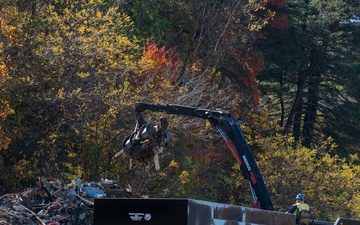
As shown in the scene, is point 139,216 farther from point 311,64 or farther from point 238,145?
point 311,64

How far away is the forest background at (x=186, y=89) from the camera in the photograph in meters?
26.6

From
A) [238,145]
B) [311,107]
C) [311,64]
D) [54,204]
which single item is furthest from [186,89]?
[311,107]

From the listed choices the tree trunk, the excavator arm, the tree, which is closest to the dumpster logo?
the excavator arm

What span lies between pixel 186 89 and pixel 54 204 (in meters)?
10.9

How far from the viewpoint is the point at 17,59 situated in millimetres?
25875

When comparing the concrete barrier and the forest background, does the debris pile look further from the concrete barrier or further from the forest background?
the concrete barrier

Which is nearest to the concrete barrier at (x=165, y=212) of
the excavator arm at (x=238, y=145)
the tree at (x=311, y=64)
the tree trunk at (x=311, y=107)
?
→ the excavator arm at (x=238, y=145)

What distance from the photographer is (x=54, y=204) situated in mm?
20203

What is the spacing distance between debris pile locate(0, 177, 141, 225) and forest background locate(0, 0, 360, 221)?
4012 mm

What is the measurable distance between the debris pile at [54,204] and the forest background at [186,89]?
13.2 ft

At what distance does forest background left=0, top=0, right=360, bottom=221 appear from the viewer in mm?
26578

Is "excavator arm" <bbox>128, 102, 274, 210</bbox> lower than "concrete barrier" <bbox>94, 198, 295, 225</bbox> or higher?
higher

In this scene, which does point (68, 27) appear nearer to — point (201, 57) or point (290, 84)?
point (201, 57)

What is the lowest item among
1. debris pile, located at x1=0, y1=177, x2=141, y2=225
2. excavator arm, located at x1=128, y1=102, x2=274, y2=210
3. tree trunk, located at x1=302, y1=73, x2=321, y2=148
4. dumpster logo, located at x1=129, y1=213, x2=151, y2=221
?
debris pile, located at x1=0, y1=177, x2=141, y2=225
